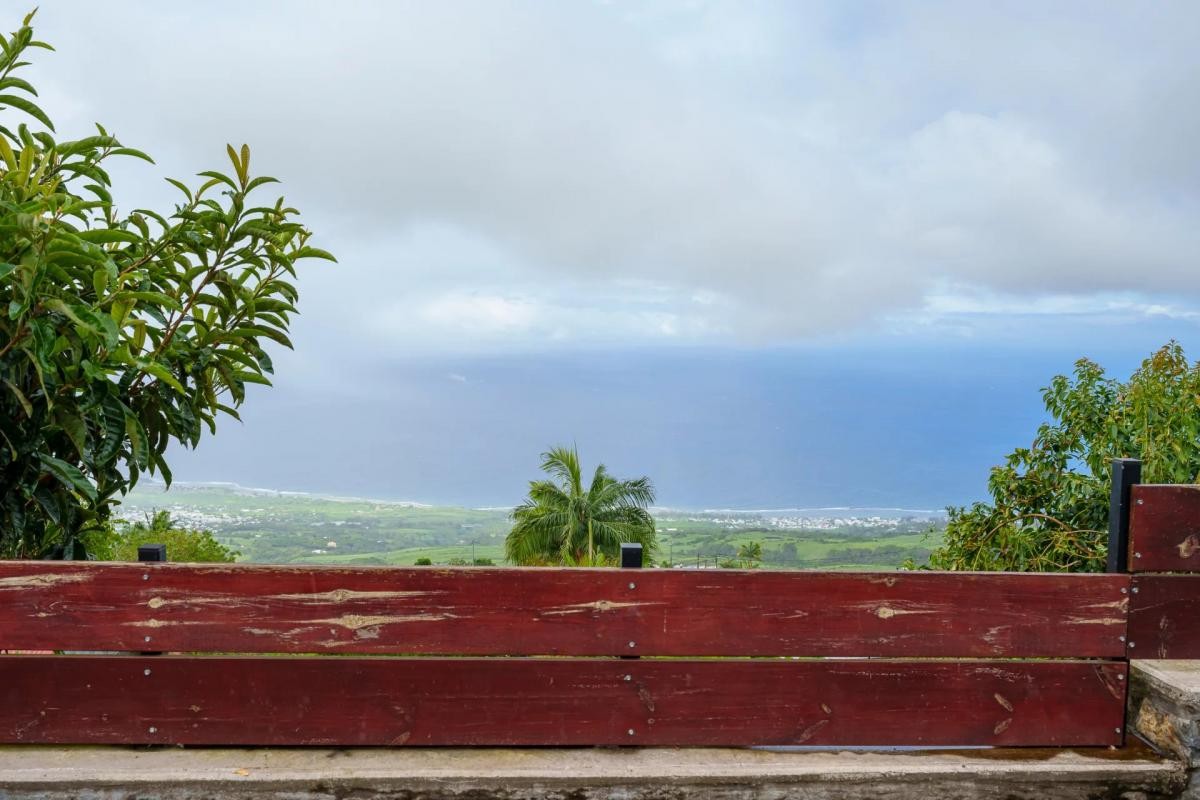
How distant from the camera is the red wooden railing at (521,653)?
7.85 feet

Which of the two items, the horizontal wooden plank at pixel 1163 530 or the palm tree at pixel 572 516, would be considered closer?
the horizontal wooden plank at pixel 1163 530

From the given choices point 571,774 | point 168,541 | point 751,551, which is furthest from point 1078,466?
point 168,541

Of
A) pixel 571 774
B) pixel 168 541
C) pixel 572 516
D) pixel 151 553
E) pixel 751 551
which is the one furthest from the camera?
pixel 572 516

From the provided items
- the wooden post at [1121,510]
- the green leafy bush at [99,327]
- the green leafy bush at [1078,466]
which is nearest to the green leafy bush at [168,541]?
the green leafy bush at [99,327]

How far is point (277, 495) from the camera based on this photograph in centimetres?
4172

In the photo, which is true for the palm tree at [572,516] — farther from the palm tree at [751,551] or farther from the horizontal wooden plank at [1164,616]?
the horizontal wooden plank at [1164,616]

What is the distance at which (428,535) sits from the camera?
3067 cm

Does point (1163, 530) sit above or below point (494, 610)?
above

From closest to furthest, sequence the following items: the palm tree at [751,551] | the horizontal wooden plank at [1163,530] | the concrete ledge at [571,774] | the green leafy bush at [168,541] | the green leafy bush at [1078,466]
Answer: the concrete ledge at [571,774] → the horizontal wooden plank at [1163,530] → the green leafy bush at [1078,466] → the green leafy bush at [168,541] → the palm tree at [751,551]

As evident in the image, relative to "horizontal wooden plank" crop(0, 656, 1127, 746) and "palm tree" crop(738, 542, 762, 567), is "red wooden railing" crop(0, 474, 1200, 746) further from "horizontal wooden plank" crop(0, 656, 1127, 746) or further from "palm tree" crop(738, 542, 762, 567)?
"palm tree" crop(738, 542, 762, 567)

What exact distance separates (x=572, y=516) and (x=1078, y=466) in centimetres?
785

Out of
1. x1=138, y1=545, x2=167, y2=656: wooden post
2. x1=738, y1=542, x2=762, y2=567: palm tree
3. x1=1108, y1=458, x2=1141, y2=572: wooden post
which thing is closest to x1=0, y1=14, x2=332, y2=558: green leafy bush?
x1=138, y1=545, x2=167, y2=656: wooden post

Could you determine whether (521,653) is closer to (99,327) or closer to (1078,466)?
(99,327)

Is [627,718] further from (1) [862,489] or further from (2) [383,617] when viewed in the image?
(1) [862,489]
